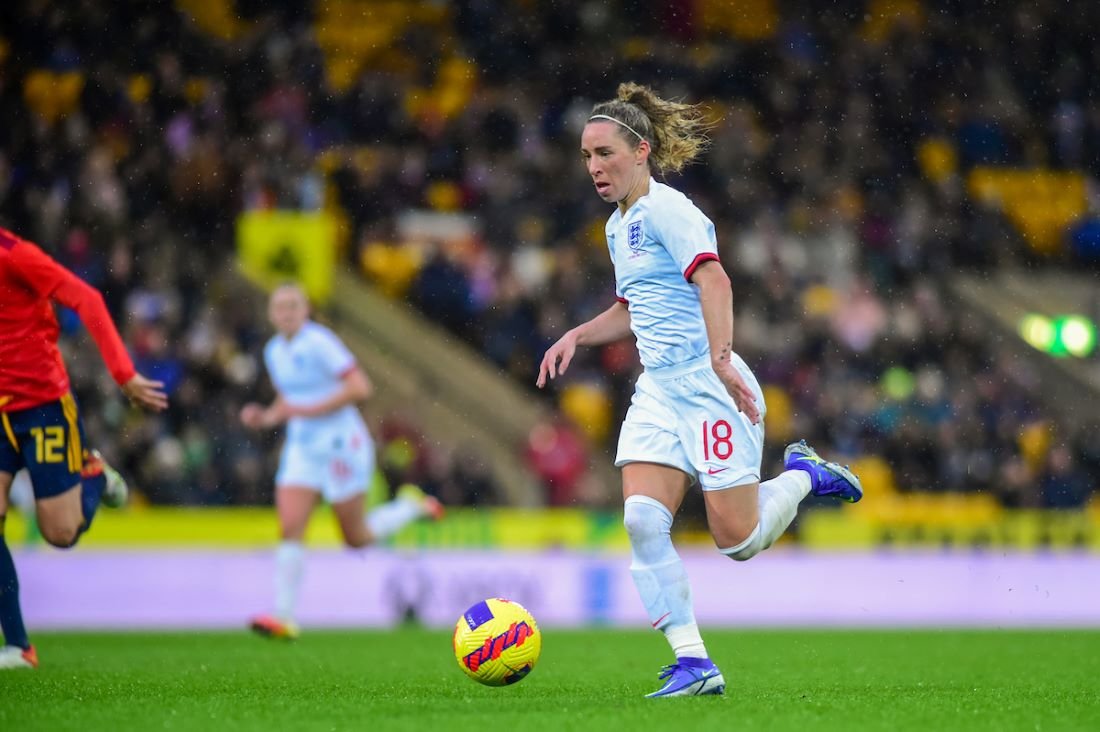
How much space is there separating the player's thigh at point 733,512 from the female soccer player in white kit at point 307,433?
5.43 meters

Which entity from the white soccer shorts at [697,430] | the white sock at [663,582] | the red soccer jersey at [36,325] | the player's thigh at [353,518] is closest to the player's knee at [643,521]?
the white sock at [663,582]

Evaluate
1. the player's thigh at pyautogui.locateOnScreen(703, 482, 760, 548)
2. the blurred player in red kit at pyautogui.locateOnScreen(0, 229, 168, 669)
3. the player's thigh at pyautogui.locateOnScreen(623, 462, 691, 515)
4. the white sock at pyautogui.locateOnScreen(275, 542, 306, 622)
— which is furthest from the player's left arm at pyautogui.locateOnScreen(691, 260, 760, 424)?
the white sock at pyautogui.locateOnScreen(275, 542, 306, 622)

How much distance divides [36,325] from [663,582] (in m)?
3.91

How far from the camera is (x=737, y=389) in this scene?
6.43 m

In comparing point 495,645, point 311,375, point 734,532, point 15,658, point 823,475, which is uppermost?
point 311,375

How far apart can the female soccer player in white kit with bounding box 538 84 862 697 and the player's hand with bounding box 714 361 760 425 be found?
70 mm

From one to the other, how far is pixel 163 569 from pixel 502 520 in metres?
3.41

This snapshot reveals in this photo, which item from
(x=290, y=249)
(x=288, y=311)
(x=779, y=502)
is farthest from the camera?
(x=290, y=249)

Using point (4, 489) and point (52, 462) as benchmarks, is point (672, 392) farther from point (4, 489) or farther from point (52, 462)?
point (4, 489)

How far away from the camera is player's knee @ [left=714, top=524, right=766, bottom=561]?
6820mm

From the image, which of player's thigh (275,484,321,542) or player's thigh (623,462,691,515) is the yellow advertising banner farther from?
player's thigh (623,462,691,515)

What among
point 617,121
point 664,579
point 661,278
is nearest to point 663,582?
point 664,579

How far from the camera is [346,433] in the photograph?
39.7ft

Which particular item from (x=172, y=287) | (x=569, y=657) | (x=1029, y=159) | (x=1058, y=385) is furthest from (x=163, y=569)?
(x=1029, y=159)
